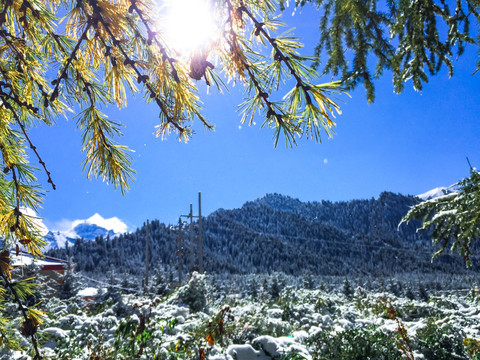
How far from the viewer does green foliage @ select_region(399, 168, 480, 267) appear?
3104 mm

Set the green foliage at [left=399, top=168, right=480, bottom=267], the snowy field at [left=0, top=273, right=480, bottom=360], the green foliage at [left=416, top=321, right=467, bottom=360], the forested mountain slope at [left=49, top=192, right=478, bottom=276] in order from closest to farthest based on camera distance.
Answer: the green foliage at [left=399, top=168, right=480, bottom=267]
the snowy field at [left=0, top=273, right=480, bottom=360]
the green foliage at [left=416, top=321, right=467, bottom=360]
the forested mountain slope at [left=49, top=192, right=478, bottom=276]

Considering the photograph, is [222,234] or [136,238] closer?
[136,238]

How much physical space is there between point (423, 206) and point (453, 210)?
30.0 inches

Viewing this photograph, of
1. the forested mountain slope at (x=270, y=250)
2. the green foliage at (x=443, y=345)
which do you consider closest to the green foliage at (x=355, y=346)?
the green foliage at (x=443, y=345)

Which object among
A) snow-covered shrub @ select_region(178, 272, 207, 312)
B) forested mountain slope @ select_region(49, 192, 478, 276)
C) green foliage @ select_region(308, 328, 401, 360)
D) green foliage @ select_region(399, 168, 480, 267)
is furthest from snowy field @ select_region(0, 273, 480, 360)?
forested mountain slope @ select_region(49, 192, 478, 276)

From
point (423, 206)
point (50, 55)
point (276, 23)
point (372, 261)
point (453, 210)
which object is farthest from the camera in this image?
point (372, 261)

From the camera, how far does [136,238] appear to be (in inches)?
3735

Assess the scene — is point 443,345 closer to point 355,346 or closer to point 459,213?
point 355,346

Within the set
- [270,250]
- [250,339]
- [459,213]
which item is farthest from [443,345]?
[270,250]

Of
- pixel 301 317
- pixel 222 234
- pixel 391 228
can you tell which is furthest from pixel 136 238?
pixel 391 228

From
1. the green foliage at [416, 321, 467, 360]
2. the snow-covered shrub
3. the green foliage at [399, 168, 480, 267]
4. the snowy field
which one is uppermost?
the green foliage at [399, 168, 480, 267]

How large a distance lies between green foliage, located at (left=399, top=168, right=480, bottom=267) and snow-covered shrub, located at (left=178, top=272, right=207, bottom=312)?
5.30 m

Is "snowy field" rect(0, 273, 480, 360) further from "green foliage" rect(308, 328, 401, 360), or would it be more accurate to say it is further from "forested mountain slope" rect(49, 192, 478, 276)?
"forested mountain slope" rect(49, 192, 478, 276)

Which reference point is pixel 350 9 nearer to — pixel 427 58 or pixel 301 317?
pixel 427 58
